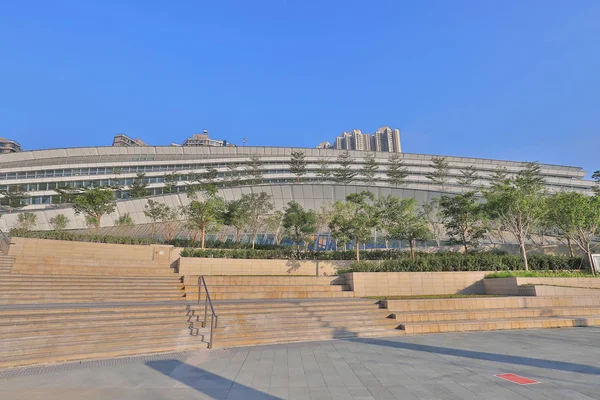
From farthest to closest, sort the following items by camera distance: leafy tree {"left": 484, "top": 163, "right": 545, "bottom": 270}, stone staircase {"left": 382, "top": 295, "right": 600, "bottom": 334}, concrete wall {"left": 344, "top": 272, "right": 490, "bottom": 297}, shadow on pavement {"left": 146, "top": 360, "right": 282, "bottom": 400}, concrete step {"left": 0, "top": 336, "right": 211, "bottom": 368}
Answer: leafy tree {"left": 484, "top": 163, "right": 545, "bottom": 270} < concrete wall {"left": 344, "top": 272, "right": 490, "bottom": 297} < stone staircase {"left": 382, "top": 295, "right": 600, "bottom": 334} < concrete step {"left": 0, "top": 336, "right": 211, "bottom": 368} < shadow on pavement {"left": 146, "top": 360, "right": 282, "bottom": 400}

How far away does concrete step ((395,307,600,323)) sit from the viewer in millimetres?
12539

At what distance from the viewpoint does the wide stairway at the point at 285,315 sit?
10258mm

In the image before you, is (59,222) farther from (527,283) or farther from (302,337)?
(527,283)

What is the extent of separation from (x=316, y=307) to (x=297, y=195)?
33011 mm

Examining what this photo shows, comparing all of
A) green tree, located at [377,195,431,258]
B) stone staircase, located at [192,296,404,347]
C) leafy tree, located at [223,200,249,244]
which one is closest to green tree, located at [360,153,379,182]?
green tree, located at [377,195,431,258]

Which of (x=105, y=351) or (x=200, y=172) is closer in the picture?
(x=105, y=351)

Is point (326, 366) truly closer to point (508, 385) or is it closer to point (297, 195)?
point (508, 385)

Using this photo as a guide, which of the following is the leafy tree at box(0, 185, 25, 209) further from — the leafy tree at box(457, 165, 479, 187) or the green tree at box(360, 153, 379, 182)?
the leafy tree at box(457, 165, 479, 187)

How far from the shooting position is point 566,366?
281 inches

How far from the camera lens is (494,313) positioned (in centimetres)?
1341

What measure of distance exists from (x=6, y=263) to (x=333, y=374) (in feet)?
59.5

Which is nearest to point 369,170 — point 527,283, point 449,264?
point 449,264

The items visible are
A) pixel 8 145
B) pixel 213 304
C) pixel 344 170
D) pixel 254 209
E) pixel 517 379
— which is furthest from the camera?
pixel 8 145

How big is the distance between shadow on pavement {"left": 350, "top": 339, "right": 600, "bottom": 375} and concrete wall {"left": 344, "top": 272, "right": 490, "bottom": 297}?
7047 millimetres
